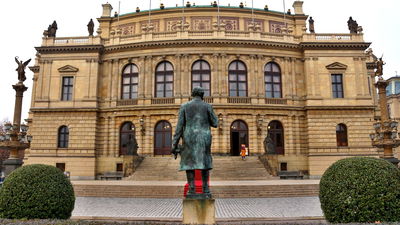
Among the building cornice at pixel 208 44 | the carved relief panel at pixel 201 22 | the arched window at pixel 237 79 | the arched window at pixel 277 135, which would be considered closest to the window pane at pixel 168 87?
the building cornice at pixel 208 44

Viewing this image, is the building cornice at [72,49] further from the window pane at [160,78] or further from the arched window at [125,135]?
the arched window at [125,135]

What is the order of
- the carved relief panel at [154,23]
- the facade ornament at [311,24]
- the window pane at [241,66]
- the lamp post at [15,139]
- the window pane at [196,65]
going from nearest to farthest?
the lamp post at [15,139]
the window pane at [196,65]
the window pane at [241,66]
the carved relief panel at [154,23]
the facade ornament at [311,24]

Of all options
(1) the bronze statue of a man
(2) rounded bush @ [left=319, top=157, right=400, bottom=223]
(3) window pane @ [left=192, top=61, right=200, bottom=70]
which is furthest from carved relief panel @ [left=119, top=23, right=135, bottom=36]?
(2) rounded bush @ [left=319, top=157, right=400, bottom=223]

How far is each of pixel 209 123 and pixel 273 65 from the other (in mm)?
28364

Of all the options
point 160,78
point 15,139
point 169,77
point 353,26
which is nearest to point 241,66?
point 169,77

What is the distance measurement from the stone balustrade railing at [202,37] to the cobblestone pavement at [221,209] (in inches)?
831

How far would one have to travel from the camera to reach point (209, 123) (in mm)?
8992

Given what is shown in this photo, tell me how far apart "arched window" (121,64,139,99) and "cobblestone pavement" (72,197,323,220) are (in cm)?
1967

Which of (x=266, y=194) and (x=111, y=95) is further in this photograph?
(x=111, y=95)

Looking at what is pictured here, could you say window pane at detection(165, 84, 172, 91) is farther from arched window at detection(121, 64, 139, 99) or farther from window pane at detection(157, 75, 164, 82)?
arched window at detection(121, 64, 139, 99)

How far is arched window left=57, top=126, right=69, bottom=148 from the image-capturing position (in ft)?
115

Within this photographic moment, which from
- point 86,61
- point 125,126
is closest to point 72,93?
point 86,61

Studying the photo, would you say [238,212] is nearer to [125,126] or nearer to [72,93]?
[125,126]

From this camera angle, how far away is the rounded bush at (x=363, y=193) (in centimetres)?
780
